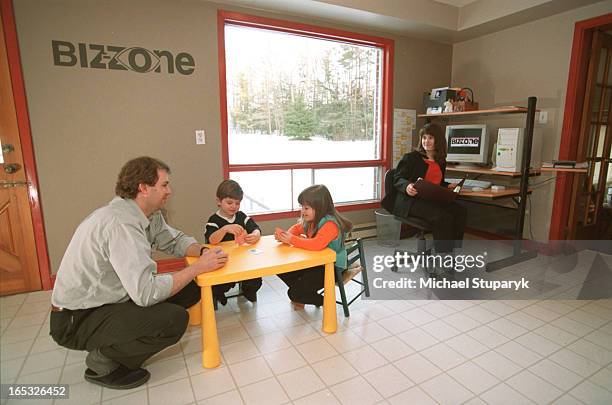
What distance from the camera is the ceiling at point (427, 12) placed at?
3.05 meters

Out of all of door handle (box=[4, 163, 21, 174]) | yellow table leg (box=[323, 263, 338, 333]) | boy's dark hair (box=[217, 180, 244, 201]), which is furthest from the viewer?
door handle (box=[4, 163, 21, 174])

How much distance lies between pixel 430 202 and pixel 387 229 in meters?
1.04

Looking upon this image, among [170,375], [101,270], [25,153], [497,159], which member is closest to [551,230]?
[497,159]

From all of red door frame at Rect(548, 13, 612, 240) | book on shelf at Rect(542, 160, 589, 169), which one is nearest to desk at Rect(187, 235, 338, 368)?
book on shelf at Rect(542, 160, 589, 169)

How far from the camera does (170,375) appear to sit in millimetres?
1753

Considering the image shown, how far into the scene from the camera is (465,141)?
12.1ft

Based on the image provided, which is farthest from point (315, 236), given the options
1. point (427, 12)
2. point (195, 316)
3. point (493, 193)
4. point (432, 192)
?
point (427, 12)

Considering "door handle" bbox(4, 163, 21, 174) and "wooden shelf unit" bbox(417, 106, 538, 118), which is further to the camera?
"wooden shelf unit" bbox(417, 106, 538, 118)

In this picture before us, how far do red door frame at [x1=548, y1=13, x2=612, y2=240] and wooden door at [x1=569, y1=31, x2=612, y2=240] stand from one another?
2.6 inches

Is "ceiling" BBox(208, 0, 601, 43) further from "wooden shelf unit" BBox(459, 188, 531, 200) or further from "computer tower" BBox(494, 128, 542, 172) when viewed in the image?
"wooden shelf unit" BBox(459, 188, 531, 200)

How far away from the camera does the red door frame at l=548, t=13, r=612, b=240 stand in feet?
10.3

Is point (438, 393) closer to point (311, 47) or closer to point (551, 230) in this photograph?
point (551, 230)

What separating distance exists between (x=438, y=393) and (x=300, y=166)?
7.93ft

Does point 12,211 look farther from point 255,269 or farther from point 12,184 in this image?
point 255,269
